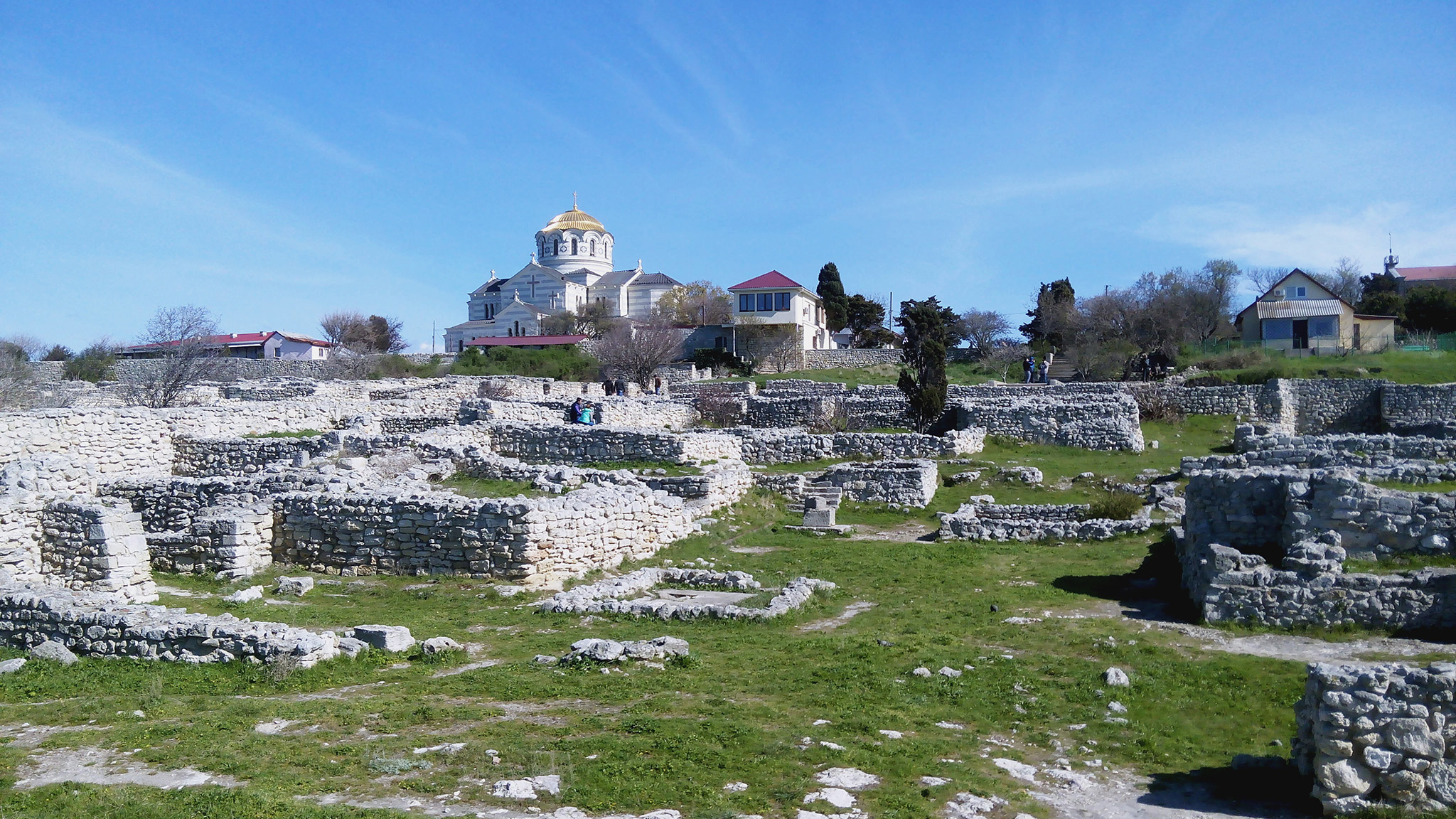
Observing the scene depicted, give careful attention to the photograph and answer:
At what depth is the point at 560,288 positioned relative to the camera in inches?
3836

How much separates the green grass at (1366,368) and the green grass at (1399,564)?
103ft

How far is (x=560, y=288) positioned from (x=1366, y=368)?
7186cm

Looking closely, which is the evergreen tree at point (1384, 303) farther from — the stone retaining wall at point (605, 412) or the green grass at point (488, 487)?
the green grass at point (488, 487)

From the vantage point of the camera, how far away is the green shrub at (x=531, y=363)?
5703 cm

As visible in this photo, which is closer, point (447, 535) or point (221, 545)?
point (447, 535)

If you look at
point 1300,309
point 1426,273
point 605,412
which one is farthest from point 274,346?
point 1426,273

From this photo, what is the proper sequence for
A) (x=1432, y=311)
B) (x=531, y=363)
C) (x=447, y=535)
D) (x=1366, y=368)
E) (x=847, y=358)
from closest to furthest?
1. (x=447, y=535)
2. (x=1366, y=368)
3. (x=1432, y=311)
4. (x=531, y=363)
5. (x=847, y=358)

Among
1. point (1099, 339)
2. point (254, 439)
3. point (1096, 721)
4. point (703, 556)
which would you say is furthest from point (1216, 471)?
point (1099, 339)

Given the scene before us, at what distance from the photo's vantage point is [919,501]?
22.8m

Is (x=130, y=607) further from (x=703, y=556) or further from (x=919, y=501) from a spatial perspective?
(x=919, y=501)

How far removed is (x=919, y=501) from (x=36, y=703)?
17.6 m

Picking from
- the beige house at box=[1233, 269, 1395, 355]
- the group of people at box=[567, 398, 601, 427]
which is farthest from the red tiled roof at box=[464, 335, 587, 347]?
the beige house at box=[1233, 269, 1395, 355]

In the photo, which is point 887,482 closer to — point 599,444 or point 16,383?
point 599,444

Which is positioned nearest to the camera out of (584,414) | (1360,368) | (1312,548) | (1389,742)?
(1389,742)
